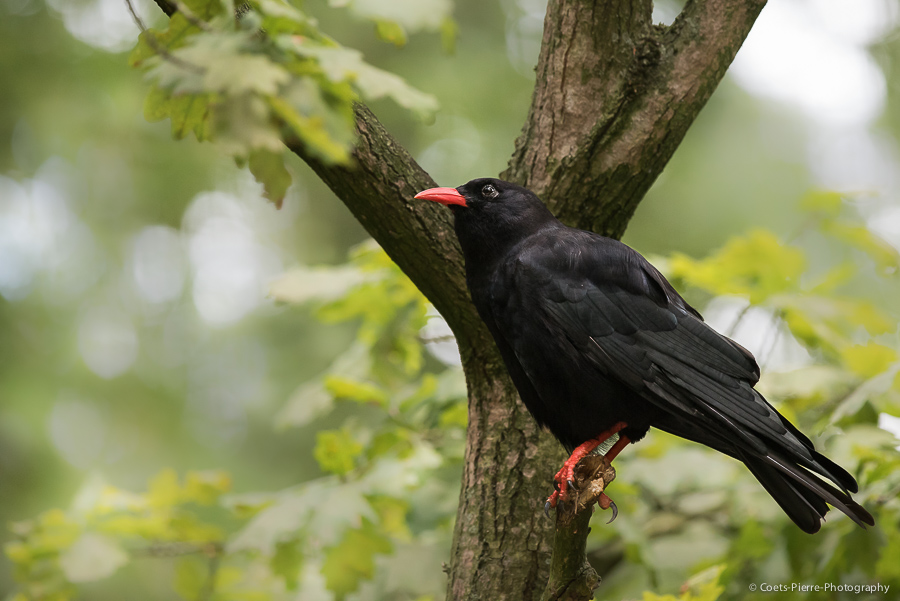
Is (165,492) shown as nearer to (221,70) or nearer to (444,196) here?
(444,196)

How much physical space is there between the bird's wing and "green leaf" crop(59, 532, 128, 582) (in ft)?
5.82

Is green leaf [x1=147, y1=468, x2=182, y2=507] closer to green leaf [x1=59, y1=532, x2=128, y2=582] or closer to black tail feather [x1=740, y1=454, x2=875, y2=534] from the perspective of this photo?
green leaf [x1=59, y1=532, x2=128, y2=582]

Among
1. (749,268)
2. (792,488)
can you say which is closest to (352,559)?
(792,488)

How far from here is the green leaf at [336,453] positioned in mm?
2672

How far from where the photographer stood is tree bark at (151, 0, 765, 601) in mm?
2252

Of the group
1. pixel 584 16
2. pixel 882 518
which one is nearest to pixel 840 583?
pixel 882 518

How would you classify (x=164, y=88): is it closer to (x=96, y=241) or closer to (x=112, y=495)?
(x=112, y=495)

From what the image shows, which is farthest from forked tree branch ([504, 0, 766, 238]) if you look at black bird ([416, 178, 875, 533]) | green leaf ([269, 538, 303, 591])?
green leaf ([269, 538, 303, 591])

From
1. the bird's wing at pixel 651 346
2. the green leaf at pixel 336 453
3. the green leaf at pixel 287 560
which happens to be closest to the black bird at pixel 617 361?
the bird's wing at pixel 651 346

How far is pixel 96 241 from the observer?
5.61 m

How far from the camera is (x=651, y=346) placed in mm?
2160

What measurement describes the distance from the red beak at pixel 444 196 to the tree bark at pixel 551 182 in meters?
0.03

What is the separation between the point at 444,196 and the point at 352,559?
1390mm

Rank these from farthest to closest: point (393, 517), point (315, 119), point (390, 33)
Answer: point (393, 517), point (390, 33), point (315, 119)
